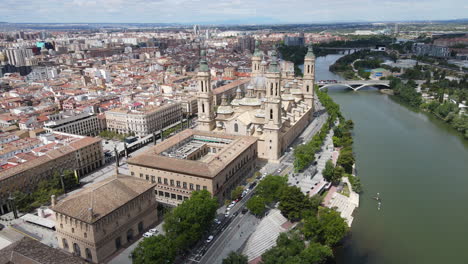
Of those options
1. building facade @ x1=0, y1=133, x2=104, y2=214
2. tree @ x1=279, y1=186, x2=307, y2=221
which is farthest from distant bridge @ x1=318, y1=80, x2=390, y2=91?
tree @ x1=279, y1=186, x2=307, y2=221

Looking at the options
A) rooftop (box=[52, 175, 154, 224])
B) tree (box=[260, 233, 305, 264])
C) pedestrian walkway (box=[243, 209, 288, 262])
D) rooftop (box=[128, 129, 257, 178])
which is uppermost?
rooftop (box=[52, 175, 154, 224])

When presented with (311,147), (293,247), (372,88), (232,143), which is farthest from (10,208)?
(372,88)

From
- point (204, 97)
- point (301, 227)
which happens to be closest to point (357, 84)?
point (204, 97)

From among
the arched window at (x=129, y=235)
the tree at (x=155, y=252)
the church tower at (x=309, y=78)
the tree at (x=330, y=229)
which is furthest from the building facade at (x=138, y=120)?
the tree at (x=330, y=229)

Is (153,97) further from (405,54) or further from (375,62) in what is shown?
(405,54)

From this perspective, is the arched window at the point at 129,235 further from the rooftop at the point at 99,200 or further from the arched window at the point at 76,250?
the arched window at the point at 76,250

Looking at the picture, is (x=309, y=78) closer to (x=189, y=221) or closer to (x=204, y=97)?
(x=204, y=97)

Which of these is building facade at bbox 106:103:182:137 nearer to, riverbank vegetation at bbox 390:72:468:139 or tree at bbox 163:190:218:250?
tree at bbox 163:190:218:250
